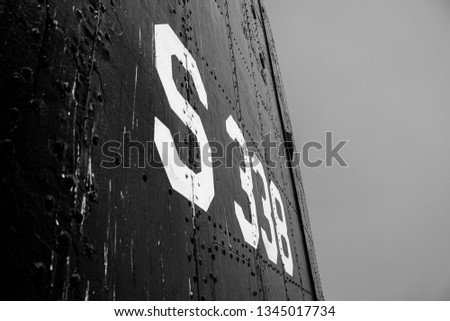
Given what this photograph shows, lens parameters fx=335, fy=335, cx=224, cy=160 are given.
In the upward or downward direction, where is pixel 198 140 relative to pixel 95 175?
upward

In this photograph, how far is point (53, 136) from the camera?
2.20 ft

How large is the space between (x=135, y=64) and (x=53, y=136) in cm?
49

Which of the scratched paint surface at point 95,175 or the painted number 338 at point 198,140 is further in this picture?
the painted number 338 at point 198,140

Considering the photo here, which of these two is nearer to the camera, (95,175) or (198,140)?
(95,175)

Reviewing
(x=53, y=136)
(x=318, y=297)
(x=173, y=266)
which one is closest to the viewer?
(x=53, y=136)

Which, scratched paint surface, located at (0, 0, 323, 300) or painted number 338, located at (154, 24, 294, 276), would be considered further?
painted number 338, located at (154, 24, 294, 276)

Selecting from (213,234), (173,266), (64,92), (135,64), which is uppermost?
(135,64)

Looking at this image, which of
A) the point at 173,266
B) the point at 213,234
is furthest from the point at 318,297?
the point at 173,266

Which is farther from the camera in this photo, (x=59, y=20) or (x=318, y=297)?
(x=318, y=297)

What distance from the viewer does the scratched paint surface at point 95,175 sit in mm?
588

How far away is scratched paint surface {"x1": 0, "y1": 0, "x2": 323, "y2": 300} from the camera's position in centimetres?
59

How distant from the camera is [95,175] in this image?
768mm
